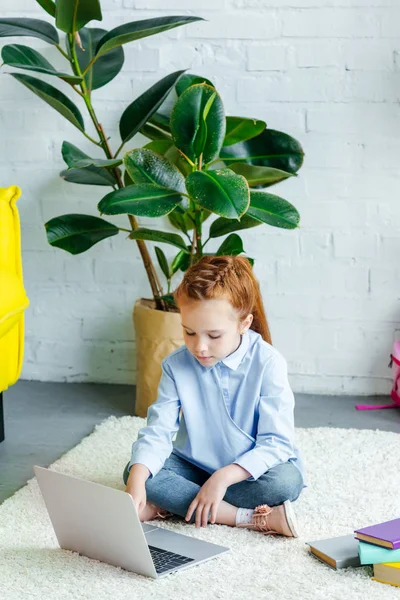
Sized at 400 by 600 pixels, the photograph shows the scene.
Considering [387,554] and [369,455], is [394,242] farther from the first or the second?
[387,554]

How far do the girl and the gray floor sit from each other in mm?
494

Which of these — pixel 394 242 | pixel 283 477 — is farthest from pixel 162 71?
pixel 283 477

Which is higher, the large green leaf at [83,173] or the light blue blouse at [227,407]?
the large green leaf at [83,173]

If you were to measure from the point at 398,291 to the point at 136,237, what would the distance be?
3.23ft

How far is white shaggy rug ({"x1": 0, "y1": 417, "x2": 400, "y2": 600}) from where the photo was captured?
1617mm

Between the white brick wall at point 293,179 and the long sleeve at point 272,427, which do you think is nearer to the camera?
the long sleeve at point 272,427

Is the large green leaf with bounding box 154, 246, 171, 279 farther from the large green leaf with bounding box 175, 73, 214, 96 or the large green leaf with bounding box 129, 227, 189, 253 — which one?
the large green leaf with bounding box 175, 73, 214, 96

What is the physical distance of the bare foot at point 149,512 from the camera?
200 centimetres

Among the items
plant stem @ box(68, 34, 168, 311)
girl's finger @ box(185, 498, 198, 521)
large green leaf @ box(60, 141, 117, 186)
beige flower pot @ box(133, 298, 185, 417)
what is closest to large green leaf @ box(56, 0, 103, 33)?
plant stem @ box(68, 34, 168, 311)

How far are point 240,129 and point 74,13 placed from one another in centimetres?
60

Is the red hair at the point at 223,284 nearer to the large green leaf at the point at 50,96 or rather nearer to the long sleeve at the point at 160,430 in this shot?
the long sleeve at the point at 160,430

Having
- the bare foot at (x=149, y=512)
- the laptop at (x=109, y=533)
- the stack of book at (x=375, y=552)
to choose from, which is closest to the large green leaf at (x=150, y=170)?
the bare foot at (x=149, y=512)

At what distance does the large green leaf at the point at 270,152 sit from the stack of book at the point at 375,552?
136cm

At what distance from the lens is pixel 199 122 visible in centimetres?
251
